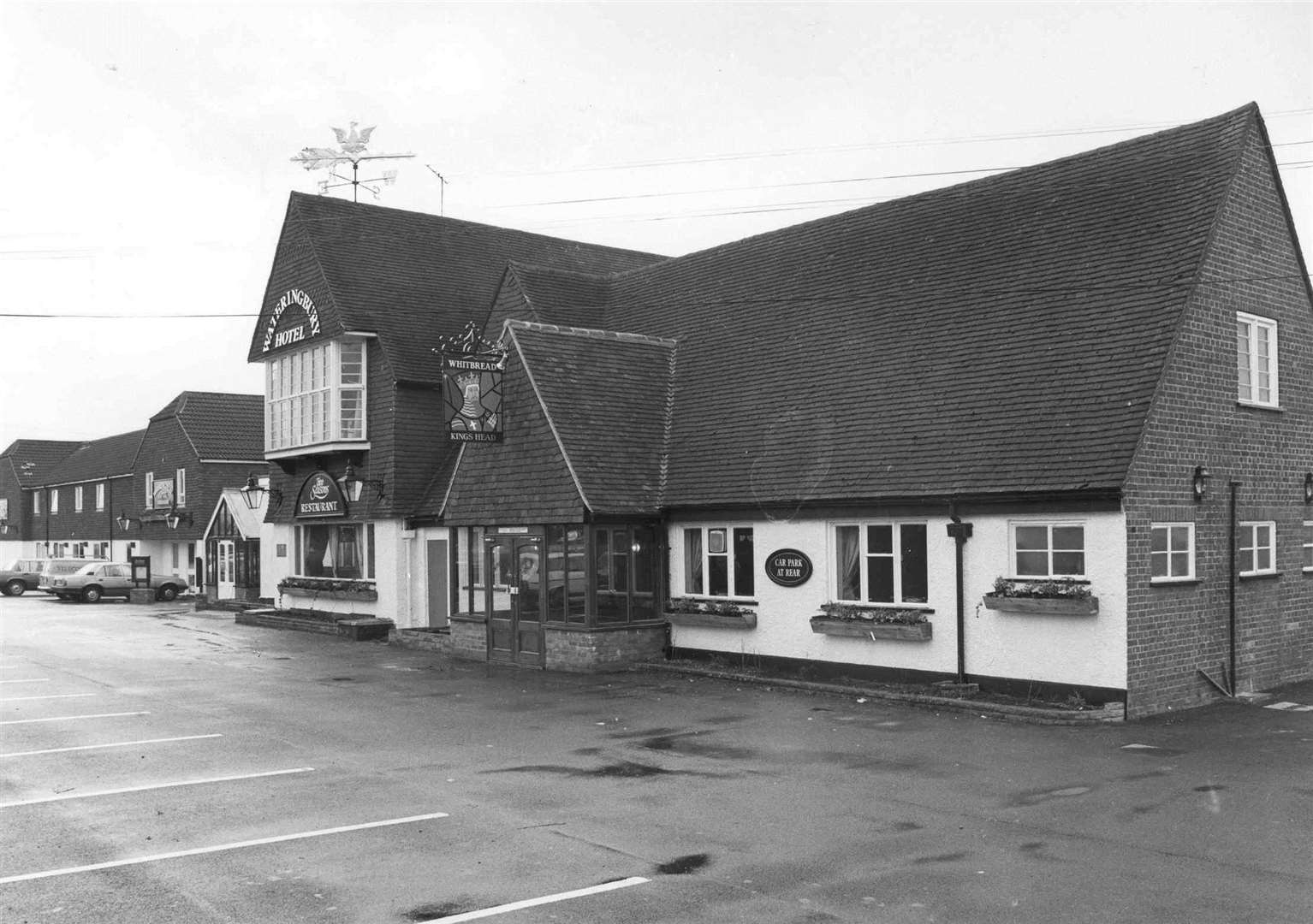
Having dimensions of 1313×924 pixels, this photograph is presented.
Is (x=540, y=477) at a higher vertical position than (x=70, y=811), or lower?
higher

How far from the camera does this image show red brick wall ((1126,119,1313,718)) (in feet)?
51.0

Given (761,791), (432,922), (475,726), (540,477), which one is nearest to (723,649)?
(540,477)

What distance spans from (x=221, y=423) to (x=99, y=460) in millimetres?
16692

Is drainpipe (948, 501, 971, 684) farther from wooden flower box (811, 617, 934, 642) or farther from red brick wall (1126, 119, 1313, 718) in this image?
red brick wall (1126, 119, 1313, 718)

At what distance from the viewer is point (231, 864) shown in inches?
344

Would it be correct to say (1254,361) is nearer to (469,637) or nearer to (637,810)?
(637,810)

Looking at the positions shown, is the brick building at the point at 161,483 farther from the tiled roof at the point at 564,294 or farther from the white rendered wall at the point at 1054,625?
the white rendered wall at the point at 1054,625

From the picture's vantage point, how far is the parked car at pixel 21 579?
175 ft

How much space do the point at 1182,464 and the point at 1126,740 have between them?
4.40m

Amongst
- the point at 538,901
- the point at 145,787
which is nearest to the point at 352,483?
the point at 145,787

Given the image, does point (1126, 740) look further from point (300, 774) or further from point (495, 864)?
point (300, 774)

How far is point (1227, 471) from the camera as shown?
17.2 meters

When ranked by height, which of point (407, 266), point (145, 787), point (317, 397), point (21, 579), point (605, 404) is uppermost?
point (407, 266)

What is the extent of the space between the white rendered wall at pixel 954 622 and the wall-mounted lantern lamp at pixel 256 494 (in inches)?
655
